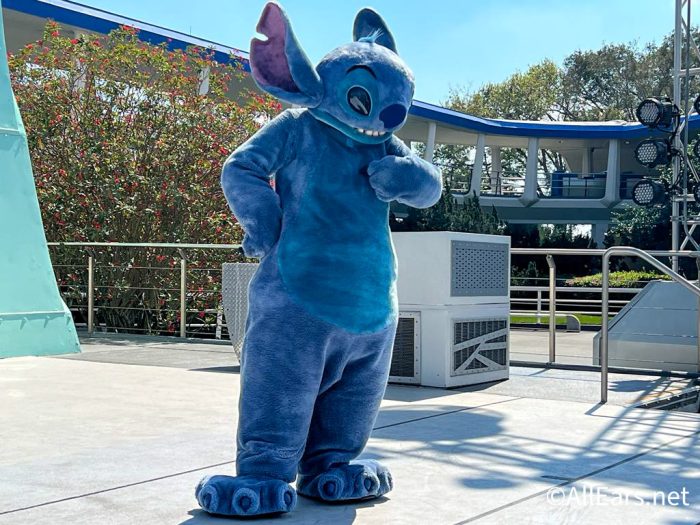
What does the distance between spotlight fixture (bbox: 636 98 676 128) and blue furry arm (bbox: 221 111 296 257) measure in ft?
28.6

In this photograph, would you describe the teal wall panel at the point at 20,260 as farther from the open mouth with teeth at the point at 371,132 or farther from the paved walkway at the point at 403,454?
the open mouth with teeth at the point at 371,132

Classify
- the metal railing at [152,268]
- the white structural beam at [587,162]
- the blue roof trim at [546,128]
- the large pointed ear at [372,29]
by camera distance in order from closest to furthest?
1. the large pointed ear at [372,29]
2. the metal railing at [152,268]
3. the blue roof trim at [546,128]
4. the white structural beam at [587,162]

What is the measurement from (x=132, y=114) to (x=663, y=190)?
22.8 ft

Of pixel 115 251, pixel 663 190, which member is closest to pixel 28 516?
pixel 115 251

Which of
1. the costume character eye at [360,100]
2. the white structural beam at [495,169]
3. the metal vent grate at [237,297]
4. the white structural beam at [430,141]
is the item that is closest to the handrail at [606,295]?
the metal vent grate at [237,297]

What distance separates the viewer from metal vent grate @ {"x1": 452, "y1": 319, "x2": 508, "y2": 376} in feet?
20.4

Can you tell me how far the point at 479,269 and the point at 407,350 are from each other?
79 centimetres

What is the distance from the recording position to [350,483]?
3186mm

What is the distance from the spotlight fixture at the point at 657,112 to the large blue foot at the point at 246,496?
910 cm

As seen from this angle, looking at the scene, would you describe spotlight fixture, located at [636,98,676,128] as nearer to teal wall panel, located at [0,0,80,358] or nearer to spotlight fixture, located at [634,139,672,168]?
spotlight fixture, located at [634,139,672,168]

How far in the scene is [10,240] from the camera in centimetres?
757

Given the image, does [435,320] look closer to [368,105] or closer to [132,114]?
[368,105]

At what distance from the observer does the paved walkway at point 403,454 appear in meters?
3.11

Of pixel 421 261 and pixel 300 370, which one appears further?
pixel 421 261
